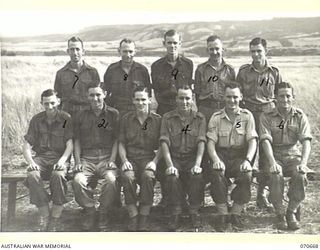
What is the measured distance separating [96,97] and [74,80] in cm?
32

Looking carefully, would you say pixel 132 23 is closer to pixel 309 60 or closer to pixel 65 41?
pixel 65 41

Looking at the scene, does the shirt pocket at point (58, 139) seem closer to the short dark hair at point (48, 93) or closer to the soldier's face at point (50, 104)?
the soldier's face at point (50, 104)

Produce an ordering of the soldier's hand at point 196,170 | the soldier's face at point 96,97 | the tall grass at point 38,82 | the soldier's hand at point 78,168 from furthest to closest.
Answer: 1. the tall grass at point 38,82
2. the soldier's face at point 96,97
3. the soldier's hand at point 78,168
4. the soldier's hand at point 196,170

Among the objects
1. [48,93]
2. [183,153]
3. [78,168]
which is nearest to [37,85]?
[48,93]

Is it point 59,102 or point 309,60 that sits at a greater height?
point 309,60

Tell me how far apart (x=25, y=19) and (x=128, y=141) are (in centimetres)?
142

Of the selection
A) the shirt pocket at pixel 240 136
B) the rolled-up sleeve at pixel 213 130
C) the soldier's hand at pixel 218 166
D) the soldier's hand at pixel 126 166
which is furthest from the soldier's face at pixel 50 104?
the shirt pocket at pixel 240 136

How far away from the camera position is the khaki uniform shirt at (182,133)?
373cm

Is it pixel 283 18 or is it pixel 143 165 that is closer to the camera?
pixel 143 165

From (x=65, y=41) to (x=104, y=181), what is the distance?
1.33 metres

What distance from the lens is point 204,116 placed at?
3.79 metres

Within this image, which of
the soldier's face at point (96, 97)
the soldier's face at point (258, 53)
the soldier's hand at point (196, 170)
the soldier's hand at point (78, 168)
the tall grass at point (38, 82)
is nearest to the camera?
the soldier's hand at point (196, 170)
